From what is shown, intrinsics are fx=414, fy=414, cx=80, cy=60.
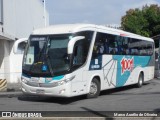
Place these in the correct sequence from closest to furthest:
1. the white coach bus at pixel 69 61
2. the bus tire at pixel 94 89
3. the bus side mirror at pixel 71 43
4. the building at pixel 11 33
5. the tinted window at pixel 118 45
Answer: the bus side mirror at pixel 71 43, the white coach bus at pixel 69 61, the bus tire at pixel 94 89, the tinted window at pixel 118 45, the building at pixel 11 33

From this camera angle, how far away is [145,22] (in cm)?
5884

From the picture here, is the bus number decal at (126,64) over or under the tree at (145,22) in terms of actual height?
under

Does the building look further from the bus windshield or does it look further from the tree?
the tree

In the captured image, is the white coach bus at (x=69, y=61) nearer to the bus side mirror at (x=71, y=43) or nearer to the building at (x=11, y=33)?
the bus side mirror at (x=71, y=43)

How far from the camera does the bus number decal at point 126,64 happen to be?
20.2 meters

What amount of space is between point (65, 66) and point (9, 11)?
52.3 ft

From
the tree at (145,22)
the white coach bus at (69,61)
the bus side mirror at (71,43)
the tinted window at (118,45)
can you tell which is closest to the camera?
the bus side mirror at (71,43)

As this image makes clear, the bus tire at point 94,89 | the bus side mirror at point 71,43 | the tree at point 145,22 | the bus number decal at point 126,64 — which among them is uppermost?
the tree at point 145,22

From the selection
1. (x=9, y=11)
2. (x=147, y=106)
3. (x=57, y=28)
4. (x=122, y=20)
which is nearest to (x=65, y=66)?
(x=57, y=28)

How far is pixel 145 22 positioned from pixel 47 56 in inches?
1769

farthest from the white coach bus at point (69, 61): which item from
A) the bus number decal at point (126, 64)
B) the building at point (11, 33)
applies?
the building at point (11, 33)

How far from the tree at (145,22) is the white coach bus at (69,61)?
3915 centimetres

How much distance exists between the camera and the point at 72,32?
15.6 metres

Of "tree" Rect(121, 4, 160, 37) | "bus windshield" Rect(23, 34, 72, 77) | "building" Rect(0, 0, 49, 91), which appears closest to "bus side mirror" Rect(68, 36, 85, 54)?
"bus windshield" Rect(23, 34, 72, 77)
